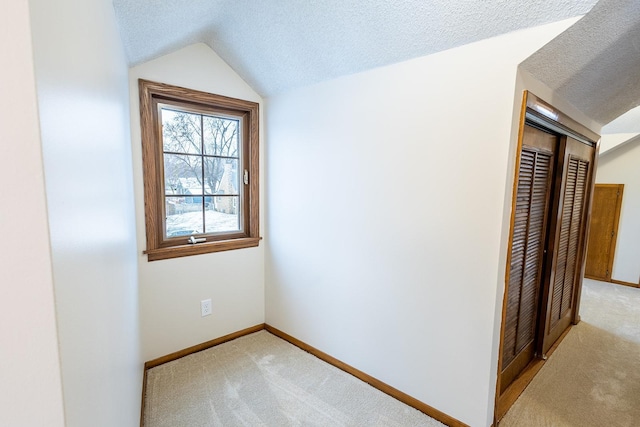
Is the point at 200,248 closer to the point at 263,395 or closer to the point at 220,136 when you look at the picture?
the point at 220,136

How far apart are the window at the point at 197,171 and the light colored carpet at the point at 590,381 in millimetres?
2331

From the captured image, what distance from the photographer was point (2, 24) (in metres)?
0.38

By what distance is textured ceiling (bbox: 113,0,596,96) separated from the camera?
1372 mm

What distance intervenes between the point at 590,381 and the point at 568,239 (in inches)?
43.2

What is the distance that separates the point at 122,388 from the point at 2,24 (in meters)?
1.19

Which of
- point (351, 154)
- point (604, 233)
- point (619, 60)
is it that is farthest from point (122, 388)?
point (604, 233)

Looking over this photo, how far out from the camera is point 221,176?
255 cm

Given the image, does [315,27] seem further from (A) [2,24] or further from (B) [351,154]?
(A) [2,24]

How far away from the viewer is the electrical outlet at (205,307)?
2455 millimetres

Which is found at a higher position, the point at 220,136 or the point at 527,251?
the point at 220,136

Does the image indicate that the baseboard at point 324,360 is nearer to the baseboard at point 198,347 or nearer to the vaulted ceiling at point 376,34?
the baseboard at point 198,347

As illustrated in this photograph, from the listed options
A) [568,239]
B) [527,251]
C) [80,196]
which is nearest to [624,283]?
[568,239]

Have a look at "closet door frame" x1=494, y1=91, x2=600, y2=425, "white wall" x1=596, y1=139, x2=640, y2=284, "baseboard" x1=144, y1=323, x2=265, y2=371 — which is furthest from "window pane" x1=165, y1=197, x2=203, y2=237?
"white wall" x1=596, y1=139, x2=640, y2=284

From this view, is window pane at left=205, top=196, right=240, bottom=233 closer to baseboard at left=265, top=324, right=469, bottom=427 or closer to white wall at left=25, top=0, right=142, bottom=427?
baseboard at left=265, top=324, right=469, bottom=427
